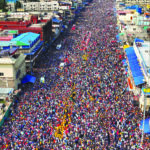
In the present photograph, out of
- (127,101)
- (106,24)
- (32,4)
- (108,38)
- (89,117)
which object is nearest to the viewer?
(89,117)

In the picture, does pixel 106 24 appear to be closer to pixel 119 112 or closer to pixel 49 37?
pixel 49 37

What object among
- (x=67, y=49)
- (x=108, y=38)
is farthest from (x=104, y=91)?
(x=108, y=38)

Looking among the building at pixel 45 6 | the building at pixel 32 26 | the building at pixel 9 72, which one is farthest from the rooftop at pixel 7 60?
the building at pixel 45 6

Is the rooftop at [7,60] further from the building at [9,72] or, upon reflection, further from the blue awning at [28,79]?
the blue awning at [28,79]

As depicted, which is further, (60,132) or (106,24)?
(106,24)

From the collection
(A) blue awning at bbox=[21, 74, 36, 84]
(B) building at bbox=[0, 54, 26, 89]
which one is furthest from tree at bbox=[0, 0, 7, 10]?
(B) building at bbox=[0, 54, 26, 89]
